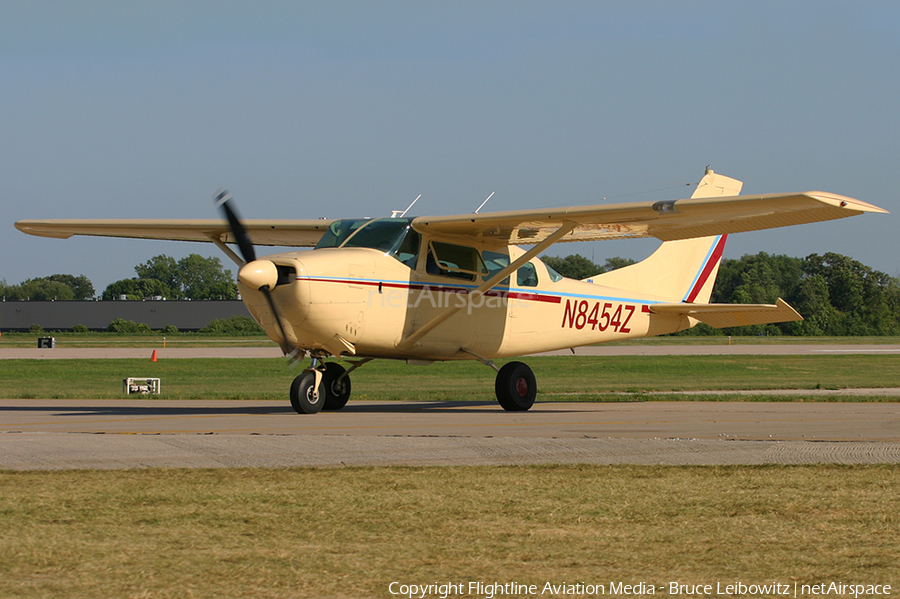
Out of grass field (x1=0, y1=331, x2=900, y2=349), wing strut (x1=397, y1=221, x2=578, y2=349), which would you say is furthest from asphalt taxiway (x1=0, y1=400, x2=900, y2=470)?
grass field (x1=0, y1=331, x2=900, y2=349)

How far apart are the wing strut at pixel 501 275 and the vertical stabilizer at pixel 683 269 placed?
423 cm

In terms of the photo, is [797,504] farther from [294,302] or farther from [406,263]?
[406,263]

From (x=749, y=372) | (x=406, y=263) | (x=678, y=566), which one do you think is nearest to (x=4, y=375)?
(x=406, y=263)

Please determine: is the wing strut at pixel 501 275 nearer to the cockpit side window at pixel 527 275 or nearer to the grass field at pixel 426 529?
the cockpit side window at pixel 527 275

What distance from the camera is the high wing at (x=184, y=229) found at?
17.3 metres

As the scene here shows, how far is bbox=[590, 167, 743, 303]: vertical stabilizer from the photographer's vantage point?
1939 centimetres

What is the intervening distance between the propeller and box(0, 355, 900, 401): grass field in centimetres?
698

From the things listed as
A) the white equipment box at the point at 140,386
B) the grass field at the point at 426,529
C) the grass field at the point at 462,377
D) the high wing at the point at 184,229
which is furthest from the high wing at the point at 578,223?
the grass field at the point at 426,529

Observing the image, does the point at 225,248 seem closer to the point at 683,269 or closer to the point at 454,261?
the point at 454,261

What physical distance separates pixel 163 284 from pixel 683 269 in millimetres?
140554

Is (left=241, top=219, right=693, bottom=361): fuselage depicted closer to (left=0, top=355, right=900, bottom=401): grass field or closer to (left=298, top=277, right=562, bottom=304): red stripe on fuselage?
(left=298, top=277, right=562, bottom=304): red stripe on fuselage

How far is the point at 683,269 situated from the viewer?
66.5 feet

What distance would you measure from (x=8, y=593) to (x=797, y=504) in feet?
15.5

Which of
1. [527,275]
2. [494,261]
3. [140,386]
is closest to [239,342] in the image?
[140,386]
